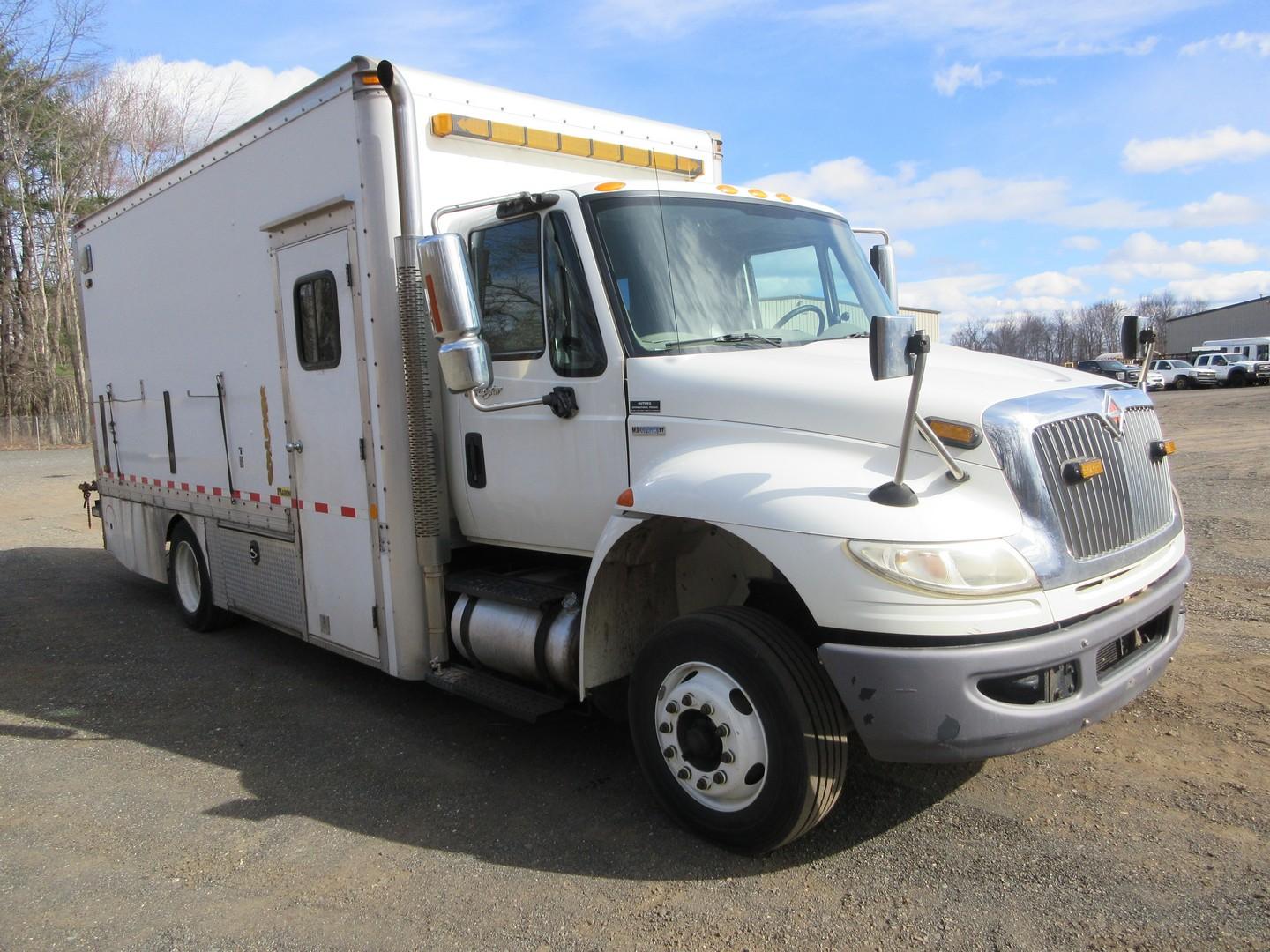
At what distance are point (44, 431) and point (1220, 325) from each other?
3298 inches

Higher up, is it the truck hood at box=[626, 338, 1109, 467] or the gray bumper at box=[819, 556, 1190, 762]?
the truck hood at box=[626, 338, 1109, 467]

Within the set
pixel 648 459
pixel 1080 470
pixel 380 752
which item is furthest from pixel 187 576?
pixel 1080 470

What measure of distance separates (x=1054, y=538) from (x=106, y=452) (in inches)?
326

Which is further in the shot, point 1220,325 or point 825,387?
point 1220,325

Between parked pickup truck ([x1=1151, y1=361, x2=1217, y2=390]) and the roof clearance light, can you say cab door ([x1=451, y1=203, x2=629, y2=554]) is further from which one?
parked pickup truck ([x1=1151, y1=361, x2=1217, y2=390])

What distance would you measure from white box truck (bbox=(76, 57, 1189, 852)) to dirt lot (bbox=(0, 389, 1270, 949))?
1.19 feet

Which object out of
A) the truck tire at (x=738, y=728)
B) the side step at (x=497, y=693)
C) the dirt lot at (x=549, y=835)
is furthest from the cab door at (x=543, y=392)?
the dirt lot at (x=549, y=835)

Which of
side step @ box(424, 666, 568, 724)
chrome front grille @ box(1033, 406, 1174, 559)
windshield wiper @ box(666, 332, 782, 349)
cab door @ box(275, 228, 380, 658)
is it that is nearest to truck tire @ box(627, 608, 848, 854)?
side step @ box(424, 666, 568, 724)

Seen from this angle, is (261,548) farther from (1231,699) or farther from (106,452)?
(1231,699)

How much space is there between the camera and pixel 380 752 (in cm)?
489

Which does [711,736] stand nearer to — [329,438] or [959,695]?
[959,695]

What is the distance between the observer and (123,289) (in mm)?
7633

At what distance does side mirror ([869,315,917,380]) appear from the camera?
3.00 m

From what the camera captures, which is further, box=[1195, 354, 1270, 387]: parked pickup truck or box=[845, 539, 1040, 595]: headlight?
box=[1195, 354, 1270, 387]: parked pickup truck
